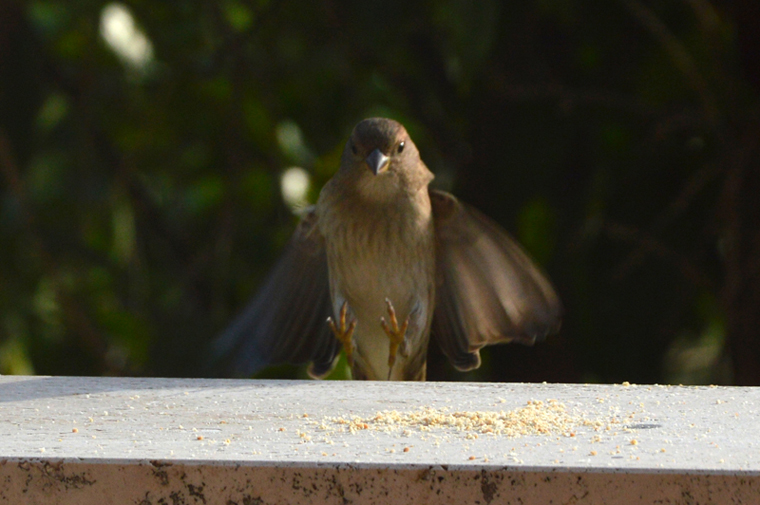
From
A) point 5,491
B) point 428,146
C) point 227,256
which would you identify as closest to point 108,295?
point 227,256

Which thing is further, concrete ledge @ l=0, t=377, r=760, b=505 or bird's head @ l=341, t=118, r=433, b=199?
bird's head @ l=341, t=118, r=433, b=199

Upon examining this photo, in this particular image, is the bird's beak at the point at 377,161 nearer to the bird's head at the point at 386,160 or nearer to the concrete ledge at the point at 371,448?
the bird's head at the point at 386,160

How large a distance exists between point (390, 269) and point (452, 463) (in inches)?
64.9

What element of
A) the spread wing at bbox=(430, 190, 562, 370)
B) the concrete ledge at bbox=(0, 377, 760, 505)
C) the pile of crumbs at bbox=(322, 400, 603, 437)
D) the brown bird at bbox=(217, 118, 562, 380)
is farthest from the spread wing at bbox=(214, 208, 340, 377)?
the pile of crumbs at bbox=(322, 400, 603, 437)

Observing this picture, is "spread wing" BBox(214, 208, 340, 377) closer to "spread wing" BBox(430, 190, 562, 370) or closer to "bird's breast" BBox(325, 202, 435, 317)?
"bird's breast" BBox(325, 202, 435, 317)

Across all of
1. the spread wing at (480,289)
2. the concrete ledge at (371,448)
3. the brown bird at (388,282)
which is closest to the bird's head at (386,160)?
the brown bird at (388,282)

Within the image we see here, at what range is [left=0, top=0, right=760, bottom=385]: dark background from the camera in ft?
12.7

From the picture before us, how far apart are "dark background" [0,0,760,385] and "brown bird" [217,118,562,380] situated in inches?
28.3

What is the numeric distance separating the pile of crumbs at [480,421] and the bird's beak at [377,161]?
112 centimetres

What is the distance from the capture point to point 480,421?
1.60 meters

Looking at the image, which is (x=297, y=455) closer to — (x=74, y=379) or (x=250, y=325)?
(x=74, y=379)

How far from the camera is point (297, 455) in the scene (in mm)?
1328

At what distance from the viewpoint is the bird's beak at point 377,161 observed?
2763 mm

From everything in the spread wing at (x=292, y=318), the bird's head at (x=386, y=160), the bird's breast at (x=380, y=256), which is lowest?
the spread wing at (x=292, y=318)
